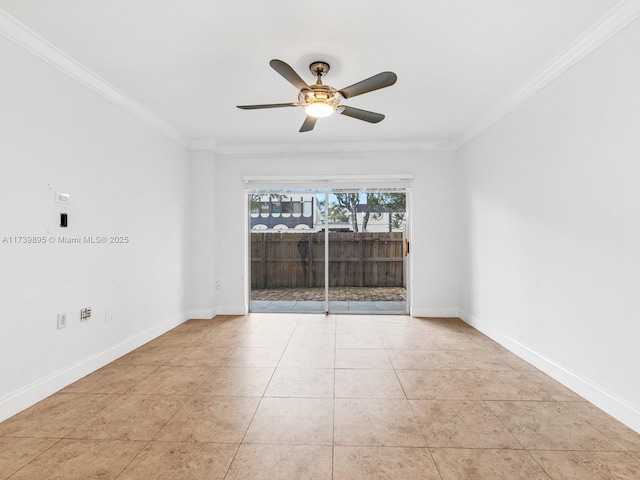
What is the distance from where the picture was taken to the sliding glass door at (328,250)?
16.9ft

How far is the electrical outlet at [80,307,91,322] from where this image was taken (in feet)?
9.13

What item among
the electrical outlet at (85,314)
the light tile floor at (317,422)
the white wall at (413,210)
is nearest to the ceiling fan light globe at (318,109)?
the light tile floor at (317,422)

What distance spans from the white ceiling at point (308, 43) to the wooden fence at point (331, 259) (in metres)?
2.21

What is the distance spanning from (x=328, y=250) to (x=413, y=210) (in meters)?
1.43

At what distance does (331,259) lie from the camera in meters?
5.32

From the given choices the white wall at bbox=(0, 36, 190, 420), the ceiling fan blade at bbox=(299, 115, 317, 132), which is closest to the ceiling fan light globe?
the ceiling fan blade at bbox=(299, 115, 317, 132)

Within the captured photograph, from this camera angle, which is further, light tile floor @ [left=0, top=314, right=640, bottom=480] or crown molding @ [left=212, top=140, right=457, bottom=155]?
crown molding @ [left=212, top=140, right=457, bottom=155]

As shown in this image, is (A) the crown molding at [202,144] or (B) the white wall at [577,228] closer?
(B) the white wall at [577,228]

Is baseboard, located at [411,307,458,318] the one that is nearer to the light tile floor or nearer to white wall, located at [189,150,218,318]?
the light tile floor

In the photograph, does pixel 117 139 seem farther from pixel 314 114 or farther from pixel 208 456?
pixel 208 456

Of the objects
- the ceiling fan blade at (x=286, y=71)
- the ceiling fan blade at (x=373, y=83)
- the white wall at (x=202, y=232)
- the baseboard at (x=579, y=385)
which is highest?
the ceiling fan blade at (x=286, y=71)

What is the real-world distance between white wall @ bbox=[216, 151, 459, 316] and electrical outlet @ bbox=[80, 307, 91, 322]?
219cm

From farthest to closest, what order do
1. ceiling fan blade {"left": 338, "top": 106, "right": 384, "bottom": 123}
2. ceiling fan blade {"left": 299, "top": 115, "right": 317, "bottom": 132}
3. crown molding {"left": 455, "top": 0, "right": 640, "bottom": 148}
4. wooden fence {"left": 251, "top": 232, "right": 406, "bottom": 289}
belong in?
wooden fence {"left": 251, "top": 232, "right": 406, "bottom": 289}
ceiling fan blade {"left": 299, "top": 115, "right": 317, "bottom": 132}
ceiling fan blade {"left": 338, "top": 106, "right": 384, "bottom": 123}
crown molding {"left": 455, "top": 0, "right": 640, "bottom": 148}

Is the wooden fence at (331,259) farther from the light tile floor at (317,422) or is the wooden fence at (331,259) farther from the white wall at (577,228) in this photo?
the light tile floor at (317,422)
